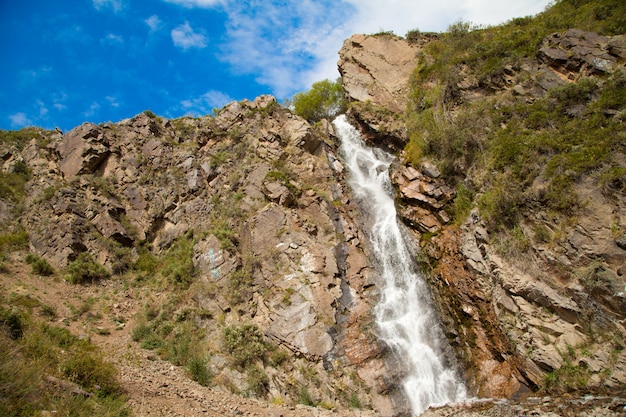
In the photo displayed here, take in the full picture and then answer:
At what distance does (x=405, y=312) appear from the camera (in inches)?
762

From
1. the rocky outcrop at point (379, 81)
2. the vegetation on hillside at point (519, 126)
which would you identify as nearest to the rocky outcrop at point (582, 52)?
the vegetation on hillside at point (519, 126)

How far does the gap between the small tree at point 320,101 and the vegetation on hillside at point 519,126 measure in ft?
42.7

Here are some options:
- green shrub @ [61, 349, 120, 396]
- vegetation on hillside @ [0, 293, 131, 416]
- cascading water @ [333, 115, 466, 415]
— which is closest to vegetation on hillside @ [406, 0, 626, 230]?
cascading water @ [333, 115, 466, 415]

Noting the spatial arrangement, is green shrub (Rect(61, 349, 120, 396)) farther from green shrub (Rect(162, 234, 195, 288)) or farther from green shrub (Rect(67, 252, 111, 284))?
green shrub (Rect(67, 252, 111, 284))

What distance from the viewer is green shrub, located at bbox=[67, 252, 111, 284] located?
2053cm

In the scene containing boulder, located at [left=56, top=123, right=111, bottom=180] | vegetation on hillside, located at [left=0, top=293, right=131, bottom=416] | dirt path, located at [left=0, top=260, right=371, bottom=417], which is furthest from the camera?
boulder, located at [left=56, top=123, right=111, bottom=180]

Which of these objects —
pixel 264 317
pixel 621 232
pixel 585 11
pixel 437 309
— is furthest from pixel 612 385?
pixel 585 11

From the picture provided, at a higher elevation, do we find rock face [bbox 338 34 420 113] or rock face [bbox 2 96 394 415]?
rock face [bbox 338 34 420 113]

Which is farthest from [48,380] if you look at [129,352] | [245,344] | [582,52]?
[582,52]

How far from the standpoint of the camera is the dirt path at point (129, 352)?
11.1 meters

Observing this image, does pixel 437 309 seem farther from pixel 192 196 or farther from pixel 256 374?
pixel 192 196

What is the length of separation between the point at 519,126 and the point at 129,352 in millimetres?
23687

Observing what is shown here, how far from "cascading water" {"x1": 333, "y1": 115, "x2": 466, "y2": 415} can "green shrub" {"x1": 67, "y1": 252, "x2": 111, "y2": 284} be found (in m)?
16.6

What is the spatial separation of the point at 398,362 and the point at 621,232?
35.2 feet
